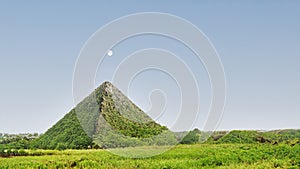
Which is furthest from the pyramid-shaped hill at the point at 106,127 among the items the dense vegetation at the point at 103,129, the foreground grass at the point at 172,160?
the foreground grass at the point at 172,160

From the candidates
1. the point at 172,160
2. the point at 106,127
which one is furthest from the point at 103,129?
the point at 172,160

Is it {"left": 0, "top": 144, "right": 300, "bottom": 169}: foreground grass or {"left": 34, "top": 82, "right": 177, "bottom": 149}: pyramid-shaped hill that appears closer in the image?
{"left": 0, "top": 144, "right": 300, "bottom": 169}: foreground grass

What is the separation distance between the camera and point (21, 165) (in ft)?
30.2

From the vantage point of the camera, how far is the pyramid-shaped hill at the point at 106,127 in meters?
13.1

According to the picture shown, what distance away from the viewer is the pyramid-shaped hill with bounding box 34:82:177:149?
1313 centimetres

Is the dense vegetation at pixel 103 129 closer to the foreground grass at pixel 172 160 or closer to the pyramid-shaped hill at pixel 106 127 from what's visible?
the pyramid-shaped hill at pixel 106 127

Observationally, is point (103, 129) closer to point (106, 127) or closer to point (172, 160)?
point (106, 127)

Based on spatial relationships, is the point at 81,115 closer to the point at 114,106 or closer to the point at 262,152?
the point at 114,106

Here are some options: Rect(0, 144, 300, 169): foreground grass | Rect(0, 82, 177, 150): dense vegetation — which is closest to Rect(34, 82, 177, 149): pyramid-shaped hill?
Rect(0, 82, 177, 150): dense vegetation

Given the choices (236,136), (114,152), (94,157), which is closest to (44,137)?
(114,152)

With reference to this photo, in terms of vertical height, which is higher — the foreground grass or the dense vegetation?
the dense vegetation

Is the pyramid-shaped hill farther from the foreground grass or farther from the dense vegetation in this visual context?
the foreground grass

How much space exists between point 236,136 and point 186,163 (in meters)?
9.38

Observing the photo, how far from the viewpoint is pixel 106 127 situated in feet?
44.4
